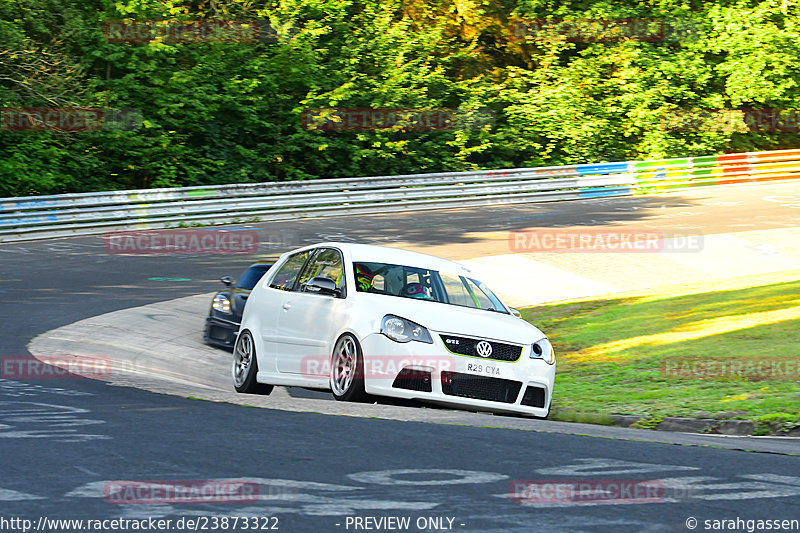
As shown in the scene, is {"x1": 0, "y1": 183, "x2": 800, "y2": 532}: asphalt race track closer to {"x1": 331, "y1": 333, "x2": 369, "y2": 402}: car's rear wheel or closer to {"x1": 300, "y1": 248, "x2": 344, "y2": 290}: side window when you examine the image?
{"x1": 331, "y1": 333, "x2": 369, "y2": 402}: car's rear wheel

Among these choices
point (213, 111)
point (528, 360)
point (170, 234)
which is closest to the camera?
point (528, 360)

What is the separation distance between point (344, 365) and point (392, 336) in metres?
0.61

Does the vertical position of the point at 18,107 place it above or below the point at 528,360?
above

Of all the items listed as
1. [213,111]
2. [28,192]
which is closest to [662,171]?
[213,111]

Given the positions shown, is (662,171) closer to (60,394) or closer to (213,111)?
(213,111)

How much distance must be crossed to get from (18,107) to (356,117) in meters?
11.4

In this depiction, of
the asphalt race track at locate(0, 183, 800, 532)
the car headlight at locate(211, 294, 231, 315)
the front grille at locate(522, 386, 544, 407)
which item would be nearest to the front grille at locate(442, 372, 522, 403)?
the front grille at locate(522, 386, 544, 407)

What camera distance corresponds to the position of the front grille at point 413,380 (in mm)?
8820

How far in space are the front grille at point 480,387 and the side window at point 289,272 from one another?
2.34m

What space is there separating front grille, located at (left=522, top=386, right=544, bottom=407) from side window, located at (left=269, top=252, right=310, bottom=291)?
2694 mm

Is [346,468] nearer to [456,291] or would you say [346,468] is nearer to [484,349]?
[484,349]

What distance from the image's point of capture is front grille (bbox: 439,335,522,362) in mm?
8984

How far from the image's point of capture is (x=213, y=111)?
34000 millimetres

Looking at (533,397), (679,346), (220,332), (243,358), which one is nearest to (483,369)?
(533,397)
